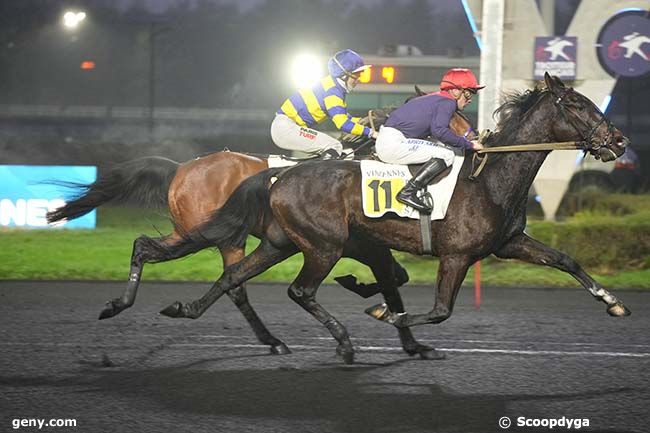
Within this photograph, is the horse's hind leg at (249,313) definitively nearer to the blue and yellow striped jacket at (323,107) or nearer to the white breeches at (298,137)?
the white breeches at (298,137)

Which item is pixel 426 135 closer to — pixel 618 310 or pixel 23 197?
pixel 618 310

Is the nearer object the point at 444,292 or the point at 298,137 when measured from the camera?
the point at 444,292

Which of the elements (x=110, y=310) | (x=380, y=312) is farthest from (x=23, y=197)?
(x=380, y=312)

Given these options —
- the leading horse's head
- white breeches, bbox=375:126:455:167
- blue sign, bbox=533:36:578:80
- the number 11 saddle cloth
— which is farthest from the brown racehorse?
blue sign, bbox=533:36:578:80

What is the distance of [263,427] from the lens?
18.5 feet

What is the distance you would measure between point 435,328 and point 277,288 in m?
3.51

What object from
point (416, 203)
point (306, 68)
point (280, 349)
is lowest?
point (280, 349)

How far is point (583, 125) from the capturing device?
7.50 meters

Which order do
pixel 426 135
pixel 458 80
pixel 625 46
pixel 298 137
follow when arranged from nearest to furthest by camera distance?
pixel 458 80 < pixel 426 135 < pixel 298 137 < pixel 625 46

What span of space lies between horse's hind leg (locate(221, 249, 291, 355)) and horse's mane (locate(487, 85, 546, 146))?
2.13 meters

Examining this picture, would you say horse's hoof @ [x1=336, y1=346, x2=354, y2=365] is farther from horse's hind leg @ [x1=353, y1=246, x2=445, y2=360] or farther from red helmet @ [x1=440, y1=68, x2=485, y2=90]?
red helmet @ [x1=440, y1=68, x2=485, y2=90]

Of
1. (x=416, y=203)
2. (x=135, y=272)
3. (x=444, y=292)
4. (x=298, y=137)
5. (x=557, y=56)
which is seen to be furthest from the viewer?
(x=557, y=56)

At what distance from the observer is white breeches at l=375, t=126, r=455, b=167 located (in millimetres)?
7590

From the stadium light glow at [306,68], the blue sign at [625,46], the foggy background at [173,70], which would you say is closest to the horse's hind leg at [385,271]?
the blue sign at [625,46]
